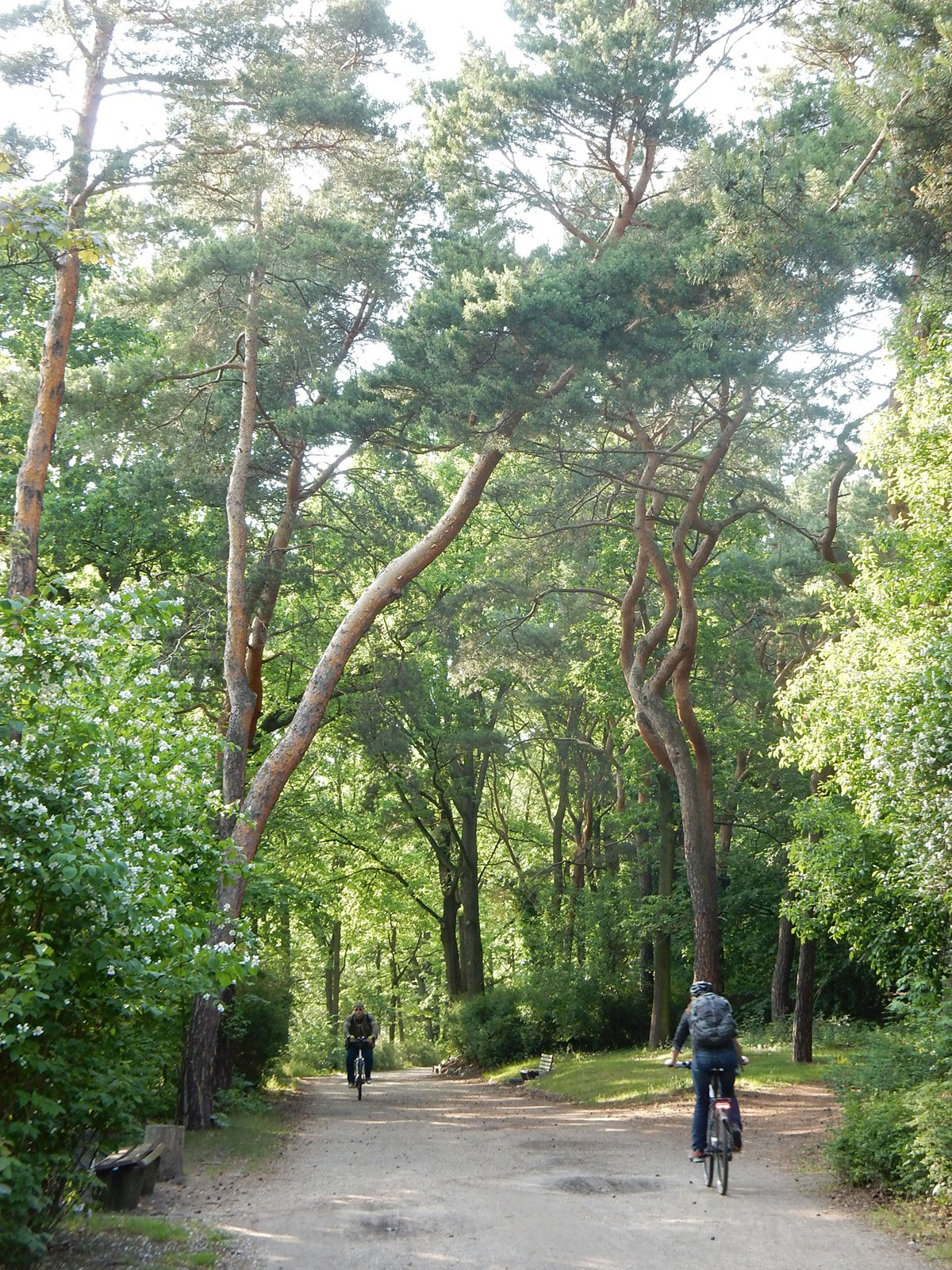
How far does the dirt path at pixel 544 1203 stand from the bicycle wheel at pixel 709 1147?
0.19 metres

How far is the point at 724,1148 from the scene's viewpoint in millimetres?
9258

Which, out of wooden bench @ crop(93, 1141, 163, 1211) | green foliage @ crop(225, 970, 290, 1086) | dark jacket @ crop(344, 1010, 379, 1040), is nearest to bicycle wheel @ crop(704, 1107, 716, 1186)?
wooden bench @ crop(93, 1141, 163, 1211)

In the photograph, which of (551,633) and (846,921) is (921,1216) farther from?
(551,633)

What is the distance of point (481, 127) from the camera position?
47.0 ft

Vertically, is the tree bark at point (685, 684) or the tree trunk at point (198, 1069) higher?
the tree bark at point (685, 684)

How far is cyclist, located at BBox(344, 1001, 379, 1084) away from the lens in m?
19.8

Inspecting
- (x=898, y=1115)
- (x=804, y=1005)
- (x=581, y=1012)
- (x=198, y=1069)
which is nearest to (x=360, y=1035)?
(x=198, y=1069)

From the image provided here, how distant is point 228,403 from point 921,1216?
45.0 feet

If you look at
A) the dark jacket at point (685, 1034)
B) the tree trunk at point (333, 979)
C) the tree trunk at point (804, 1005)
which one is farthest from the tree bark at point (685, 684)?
the tree trunk at point (333, 979)

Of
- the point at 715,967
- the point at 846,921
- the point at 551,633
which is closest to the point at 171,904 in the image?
the point at 846,921

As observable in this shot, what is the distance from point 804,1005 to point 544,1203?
11.2 meters

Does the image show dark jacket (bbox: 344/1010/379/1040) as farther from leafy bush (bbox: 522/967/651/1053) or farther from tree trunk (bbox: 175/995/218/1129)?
leafy bush (bbox: 522/967/651/1053)

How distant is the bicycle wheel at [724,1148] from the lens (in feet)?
30.0

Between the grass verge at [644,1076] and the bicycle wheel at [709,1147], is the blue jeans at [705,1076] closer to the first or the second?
the bicycle wheel at [709,1147]
